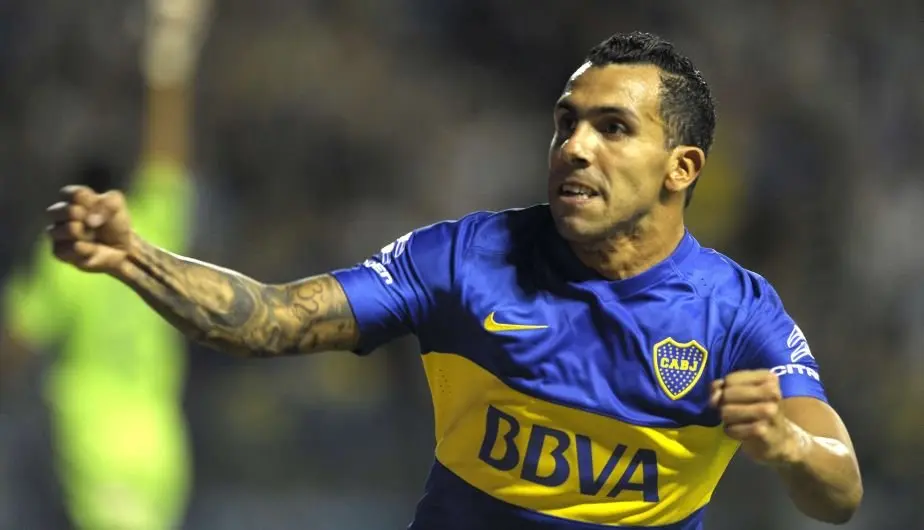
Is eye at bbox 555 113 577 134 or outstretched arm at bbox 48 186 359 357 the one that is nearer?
outstretched arm at bbox 48 186 359 357

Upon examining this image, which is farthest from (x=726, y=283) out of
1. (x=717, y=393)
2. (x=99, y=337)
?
(x=99, y=337)

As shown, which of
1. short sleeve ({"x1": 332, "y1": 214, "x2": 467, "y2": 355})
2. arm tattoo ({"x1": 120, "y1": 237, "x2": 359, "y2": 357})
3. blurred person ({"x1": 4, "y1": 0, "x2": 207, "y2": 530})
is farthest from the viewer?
blurred person ({"x1": 4, "y1": 0, "x2": 207, "y2": 530})

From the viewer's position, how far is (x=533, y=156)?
29.8 ft

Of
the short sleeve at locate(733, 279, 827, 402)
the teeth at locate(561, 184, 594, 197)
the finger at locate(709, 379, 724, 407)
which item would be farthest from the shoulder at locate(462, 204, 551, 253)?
the finger at locate(709, 379, 724, 407)

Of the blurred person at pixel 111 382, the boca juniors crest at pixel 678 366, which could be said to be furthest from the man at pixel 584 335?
the blurred person at pixel 111 382

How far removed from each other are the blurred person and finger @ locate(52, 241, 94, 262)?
3.71 meters

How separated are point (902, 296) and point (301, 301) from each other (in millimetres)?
5669

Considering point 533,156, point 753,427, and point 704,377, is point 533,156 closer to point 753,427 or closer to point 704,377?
point 704,377

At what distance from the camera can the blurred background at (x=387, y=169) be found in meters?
8.35

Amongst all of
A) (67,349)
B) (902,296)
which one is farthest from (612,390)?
(902,296)

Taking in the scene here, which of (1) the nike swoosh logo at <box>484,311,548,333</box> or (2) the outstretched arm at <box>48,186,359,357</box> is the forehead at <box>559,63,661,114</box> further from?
(2) the outstretched arm at <box>48,186,359,357</box>

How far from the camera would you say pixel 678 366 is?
3633 millimetres

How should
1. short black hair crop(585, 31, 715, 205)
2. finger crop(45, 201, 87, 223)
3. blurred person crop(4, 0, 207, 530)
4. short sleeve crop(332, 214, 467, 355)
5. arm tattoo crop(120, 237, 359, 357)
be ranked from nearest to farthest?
finger crop(45, 201, 87, 223) < arm tattoo crop(120, 237, 359, 357) < short sleeve crop(332, 214, 467, 355) < short black hair crop(585, 31, 715, 205) < blurred person crop(4, 0, 207, 530)

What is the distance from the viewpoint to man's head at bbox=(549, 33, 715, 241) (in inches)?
143
